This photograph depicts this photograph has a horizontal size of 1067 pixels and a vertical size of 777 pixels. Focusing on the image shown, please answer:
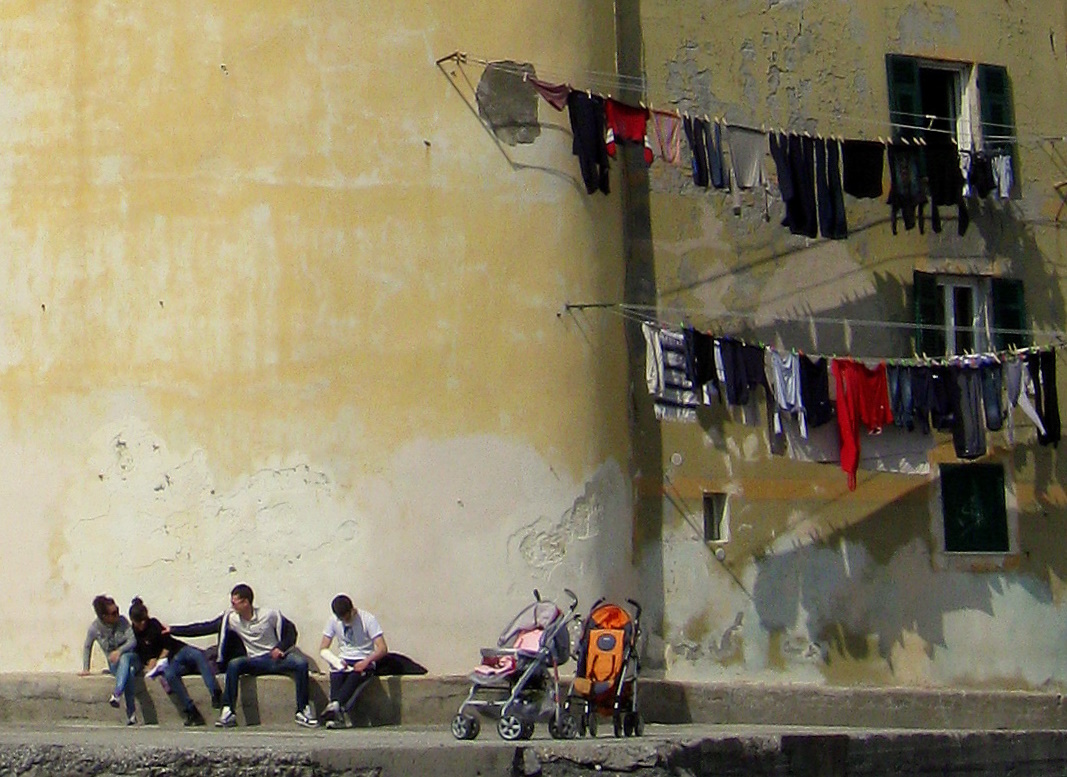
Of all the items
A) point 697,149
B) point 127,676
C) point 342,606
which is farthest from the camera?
point 697,149

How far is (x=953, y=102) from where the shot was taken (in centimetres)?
2105

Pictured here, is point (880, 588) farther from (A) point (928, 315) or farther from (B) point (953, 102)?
(B) point (953, 102)

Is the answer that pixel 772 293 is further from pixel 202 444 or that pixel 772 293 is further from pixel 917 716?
pixel 202 444

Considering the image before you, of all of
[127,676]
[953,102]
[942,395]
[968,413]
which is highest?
[953,102]

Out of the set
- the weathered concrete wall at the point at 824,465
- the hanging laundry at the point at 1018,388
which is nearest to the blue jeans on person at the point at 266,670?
the weathered concrete wall at the point at 824,465

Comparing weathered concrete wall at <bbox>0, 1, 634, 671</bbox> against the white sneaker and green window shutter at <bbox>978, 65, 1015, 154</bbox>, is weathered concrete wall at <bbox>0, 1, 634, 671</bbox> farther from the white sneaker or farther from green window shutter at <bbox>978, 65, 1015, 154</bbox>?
green window shutter at <bbox>978, 65, 1015, 154</bbox>

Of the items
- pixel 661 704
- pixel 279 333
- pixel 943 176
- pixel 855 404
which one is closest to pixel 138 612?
pixel 279 333

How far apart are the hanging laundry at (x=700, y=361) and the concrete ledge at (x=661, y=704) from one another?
111 inches

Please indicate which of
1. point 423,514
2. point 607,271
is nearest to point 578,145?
point 607,271

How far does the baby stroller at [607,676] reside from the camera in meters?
15.2

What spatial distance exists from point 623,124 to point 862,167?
9.00 ft

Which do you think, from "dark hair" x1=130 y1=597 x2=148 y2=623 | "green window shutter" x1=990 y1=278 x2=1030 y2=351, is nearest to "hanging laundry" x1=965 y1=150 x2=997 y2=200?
"green window shutter" x1=990 y1=278 x2=1030 y2=351

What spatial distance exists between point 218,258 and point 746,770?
651cm

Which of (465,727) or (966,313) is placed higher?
(966,313)
